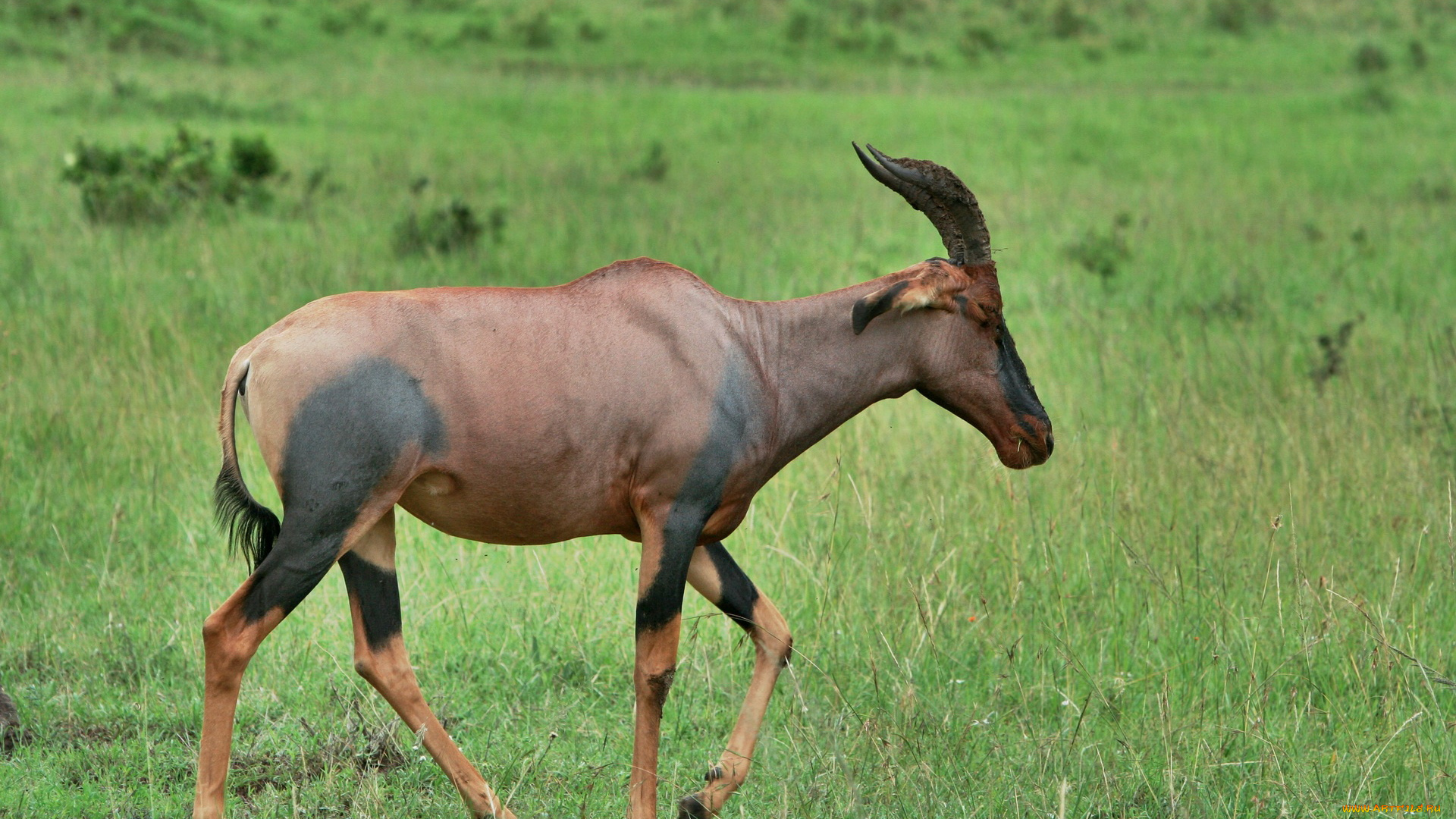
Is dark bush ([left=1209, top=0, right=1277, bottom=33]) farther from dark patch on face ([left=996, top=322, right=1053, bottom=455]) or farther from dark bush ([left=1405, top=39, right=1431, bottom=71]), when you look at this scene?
dark patch on face ([left=996, top=322, right=1053, bottom=455])

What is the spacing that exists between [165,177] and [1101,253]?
23.2 ft

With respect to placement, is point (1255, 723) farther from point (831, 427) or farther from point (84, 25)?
point (84, 25)

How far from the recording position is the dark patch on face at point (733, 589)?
152 inches

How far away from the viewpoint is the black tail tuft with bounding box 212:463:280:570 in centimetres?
349

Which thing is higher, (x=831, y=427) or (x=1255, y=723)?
(x=831, y=427)

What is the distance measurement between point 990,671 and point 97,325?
5306 millimetres

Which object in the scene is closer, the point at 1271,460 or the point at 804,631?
the point at 804,631

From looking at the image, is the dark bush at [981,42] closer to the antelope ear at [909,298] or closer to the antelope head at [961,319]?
the antelope head at [961,319]

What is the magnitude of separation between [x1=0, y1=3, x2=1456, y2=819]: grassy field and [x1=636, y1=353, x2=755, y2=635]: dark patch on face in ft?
1.60

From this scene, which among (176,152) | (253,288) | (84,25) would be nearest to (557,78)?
(84,25)

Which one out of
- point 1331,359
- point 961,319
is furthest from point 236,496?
point 1331,359

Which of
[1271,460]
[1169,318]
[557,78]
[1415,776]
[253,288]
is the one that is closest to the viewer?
[1415,776]

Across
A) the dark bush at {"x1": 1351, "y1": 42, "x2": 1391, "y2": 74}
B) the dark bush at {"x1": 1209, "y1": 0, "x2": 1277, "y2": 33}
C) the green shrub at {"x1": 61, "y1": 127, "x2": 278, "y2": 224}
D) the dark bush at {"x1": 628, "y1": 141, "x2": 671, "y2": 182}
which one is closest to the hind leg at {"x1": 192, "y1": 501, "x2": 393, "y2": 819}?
the green shrub at {"x1": 61, "y1": 127, "x2": 278, "y2": 224}

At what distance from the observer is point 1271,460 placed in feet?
19.7
